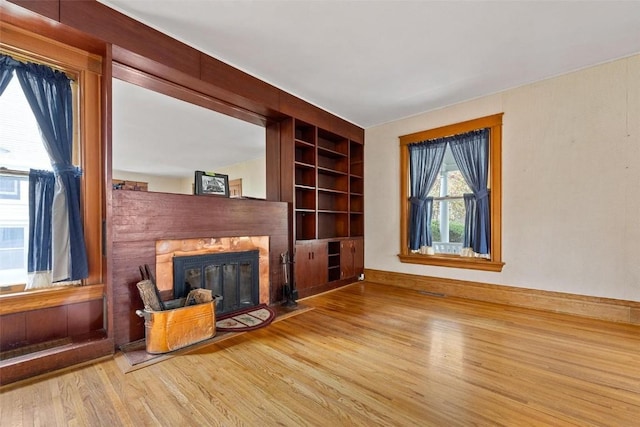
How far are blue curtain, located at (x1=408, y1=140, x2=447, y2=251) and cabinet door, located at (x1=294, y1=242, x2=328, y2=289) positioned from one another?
1.45m

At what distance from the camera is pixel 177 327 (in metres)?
2.22

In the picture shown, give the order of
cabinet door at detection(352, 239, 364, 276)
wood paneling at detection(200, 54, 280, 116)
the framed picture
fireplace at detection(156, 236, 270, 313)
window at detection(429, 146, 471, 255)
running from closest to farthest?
fireplace at detection(156, 236, 270, 313)
wood paneling at detection(200, 54, 280, 116)
the framed picture
window at detection(429, 146, 471, 255)
cabinet door at detection(352, 239, 364, 276)

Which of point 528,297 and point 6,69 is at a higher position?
point 6,69

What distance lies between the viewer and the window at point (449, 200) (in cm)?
370

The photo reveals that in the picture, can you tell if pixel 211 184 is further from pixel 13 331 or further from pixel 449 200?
pixel 449 200

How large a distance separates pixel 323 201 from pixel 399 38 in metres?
2.67

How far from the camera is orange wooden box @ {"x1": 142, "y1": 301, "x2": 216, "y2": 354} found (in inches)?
84.2

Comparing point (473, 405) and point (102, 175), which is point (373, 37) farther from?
point (473, 405)

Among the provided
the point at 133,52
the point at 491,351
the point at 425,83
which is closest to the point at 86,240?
the point at 133,52

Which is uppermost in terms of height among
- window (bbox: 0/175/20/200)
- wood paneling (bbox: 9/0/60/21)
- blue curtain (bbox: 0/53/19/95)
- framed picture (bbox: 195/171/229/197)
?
wood paneling (bbox: 9/0/60/21)

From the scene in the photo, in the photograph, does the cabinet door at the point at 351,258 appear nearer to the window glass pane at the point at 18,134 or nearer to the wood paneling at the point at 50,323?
the wood paneling at the point at 50,323

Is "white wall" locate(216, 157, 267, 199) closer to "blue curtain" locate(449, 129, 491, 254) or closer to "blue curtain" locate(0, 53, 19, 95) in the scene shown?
"blue curtain" locate(0, 53, 19, 95)

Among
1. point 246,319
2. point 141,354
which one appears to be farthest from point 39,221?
point 246,319

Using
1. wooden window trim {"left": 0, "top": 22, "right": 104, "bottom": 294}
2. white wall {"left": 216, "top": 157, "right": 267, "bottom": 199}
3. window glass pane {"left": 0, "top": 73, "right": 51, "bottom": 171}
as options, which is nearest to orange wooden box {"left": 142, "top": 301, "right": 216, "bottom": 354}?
wooden window trim {"left": 0, "top": 22, "right": 104, "bottom": 294}
